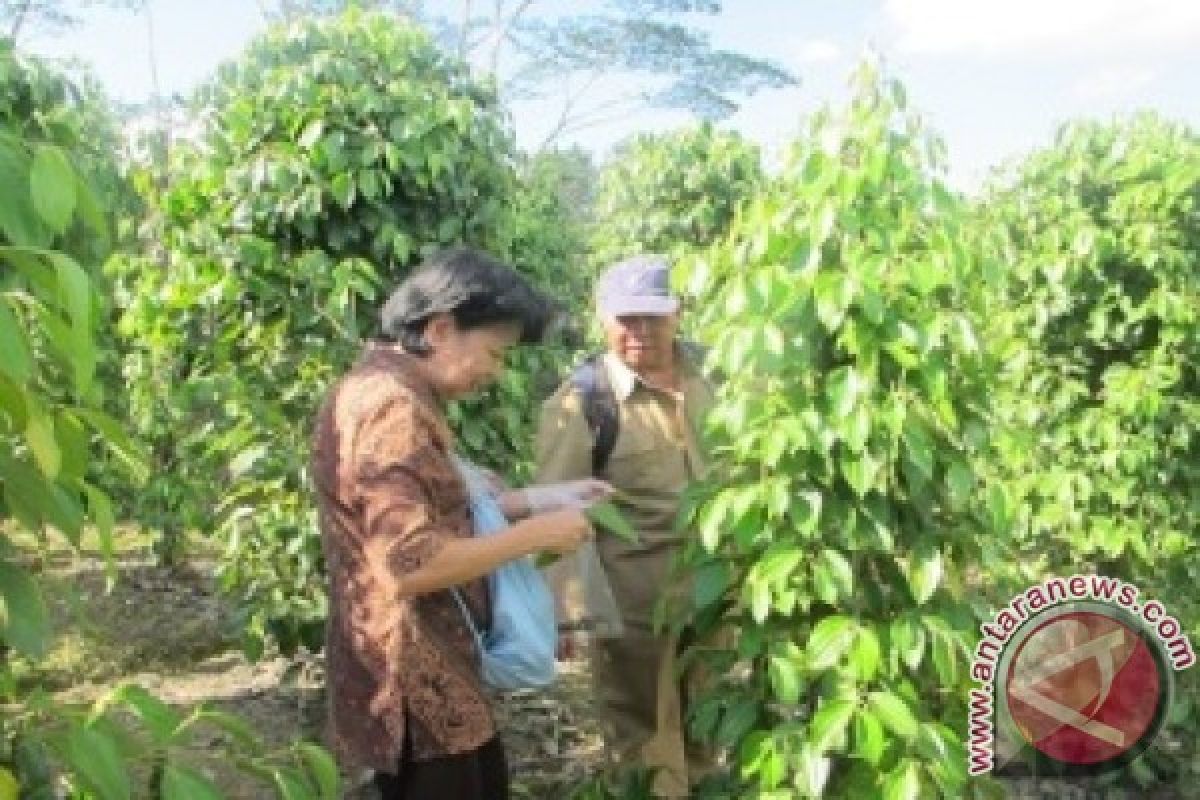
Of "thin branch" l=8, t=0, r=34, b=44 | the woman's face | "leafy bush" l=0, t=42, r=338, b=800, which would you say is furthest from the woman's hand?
"thin branch" l=8, t=0, r=34, b=44

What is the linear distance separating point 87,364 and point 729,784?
195 centimetres

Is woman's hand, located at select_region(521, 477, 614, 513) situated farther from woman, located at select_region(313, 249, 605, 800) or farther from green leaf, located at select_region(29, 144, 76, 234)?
green leaf, located at select_region(29, 144, 76, 234)

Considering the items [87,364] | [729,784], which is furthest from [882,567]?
[87,364]

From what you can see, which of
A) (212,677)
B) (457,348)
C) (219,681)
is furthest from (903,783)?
(212,677)

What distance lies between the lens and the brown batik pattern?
1.83 meters

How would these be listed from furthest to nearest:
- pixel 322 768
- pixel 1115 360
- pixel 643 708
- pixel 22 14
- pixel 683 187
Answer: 1. pixel 22 14
2. pixel 683 187
3. pixel 1115 360
4. pixel 643 708
5. pixel 322 768

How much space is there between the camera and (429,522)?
1817mm

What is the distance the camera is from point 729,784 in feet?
8.11

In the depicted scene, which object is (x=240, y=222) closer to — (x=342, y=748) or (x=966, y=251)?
(x=342, y=748)

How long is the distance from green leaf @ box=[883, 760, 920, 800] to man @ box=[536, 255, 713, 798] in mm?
870

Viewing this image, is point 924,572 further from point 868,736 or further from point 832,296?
point 832,296

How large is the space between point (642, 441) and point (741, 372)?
0.79 meters

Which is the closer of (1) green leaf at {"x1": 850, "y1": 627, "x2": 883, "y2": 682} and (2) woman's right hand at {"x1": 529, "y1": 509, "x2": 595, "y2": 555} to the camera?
(2) woman's right hand at {"x1": 529, "y1": 509, "x2": 595, "y2": 555}

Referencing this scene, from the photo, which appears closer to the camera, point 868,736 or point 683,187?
point 868,736
